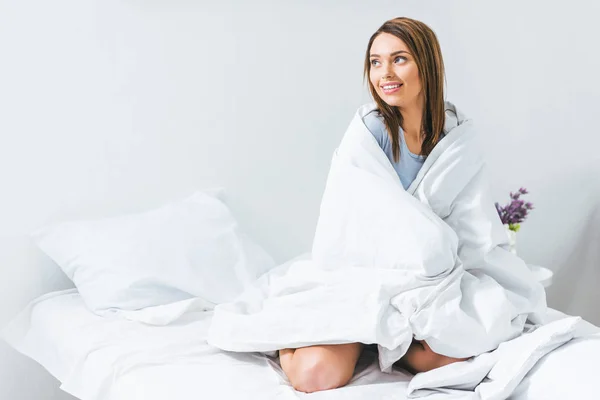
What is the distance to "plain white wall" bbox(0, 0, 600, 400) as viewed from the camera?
7.68 ft

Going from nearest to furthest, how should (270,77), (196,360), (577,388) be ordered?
(577,388)
(196,360)
(270,77)

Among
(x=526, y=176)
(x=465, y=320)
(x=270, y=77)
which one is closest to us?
(x=465, y=320)

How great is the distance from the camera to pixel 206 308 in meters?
2.23

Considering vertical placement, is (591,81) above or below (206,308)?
above

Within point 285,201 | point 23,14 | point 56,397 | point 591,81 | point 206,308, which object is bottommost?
point 56,397

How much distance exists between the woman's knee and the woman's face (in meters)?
0.58

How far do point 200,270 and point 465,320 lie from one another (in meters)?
0.88


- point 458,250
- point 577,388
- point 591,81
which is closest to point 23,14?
point 458,250

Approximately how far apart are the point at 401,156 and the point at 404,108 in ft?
0.38

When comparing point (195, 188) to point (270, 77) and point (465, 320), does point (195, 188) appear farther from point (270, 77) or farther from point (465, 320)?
point (465, 320)

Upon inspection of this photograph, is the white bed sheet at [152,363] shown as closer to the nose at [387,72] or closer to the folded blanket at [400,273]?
the folded blanket at [400,273]

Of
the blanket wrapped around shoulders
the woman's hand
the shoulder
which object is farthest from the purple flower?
the woman's hand

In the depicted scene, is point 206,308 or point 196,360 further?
Result: point 206,308

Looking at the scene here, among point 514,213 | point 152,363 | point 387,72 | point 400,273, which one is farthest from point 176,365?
point 514,213
